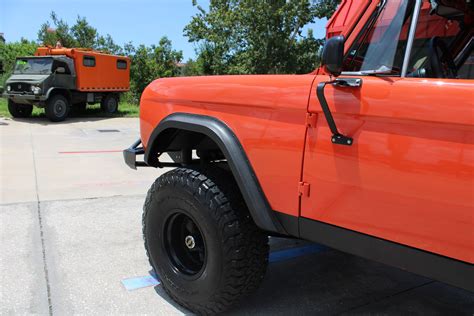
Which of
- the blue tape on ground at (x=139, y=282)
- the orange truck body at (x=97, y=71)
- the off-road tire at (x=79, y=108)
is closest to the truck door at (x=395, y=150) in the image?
the blue tape on ground at (x=139, y=282)

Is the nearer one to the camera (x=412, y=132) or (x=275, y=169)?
(x=412, y=132)

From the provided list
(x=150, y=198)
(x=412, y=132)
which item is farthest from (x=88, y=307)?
(x=412, y=132)

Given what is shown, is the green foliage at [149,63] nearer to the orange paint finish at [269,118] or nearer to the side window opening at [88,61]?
the side window opening at [88,61]

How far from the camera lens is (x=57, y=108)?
14.8 m

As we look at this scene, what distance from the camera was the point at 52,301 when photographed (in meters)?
3.08

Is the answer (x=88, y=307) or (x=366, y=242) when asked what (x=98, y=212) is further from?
(x=366, y=242)

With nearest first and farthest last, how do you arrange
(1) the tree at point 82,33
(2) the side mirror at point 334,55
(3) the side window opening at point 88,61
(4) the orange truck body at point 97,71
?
1. (2) the side mirror at point 334,55
2. (4) the orange truck body at point 97,71
3. (3) the side window opening at point 88,61
4. (1) the tree at point 82,33

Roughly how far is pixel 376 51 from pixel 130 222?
3420 millimetres

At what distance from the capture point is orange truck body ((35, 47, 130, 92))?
608 inches

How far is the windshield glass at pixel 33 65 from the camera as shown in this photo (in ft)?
48.4

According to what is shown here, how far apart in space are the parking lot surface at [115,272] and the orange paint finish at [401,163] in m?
1.22

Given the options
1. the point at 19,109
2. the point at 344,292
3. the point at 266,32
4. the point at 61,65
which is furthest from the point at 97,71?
the point at 344,292

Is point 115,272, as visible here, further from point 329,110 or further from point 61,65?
point 61,65

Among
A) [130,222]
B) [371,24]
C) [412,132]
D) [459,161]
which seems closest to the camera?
[459,161]
